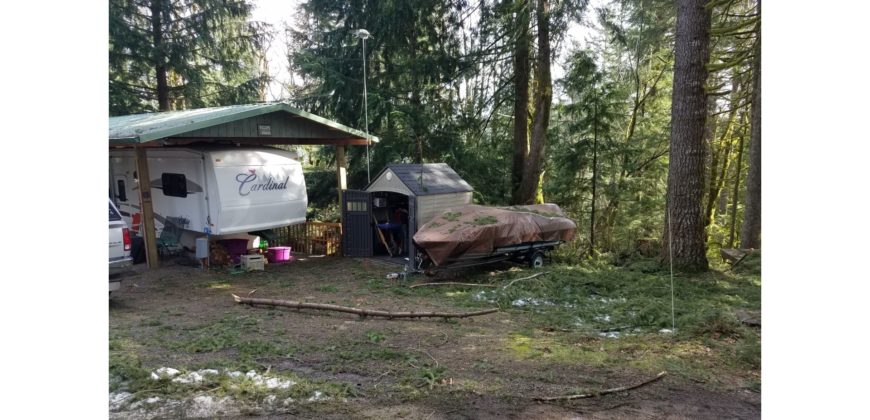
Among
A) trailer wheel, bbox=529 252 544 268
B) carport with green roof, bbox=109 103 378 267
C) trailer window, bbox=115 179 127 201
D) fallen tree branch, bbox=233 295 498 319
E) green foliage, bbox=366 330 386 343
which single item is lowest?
green foliage, bbox=366 330 386 343

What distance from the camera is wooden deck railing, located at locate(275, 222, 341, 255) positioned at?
47.4ft

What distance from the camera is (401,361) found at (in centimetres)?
591

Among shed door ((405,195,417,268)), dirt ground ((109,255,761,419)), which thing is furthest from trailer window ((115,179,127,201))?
shed door ((405,195,417,268))

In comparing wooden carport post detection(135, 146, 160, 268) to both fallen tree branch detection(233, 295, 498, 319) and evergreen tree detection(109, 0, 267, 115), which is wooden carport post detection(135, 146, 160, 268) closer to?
fallen tree branch detection(233, 295, 498, 319)

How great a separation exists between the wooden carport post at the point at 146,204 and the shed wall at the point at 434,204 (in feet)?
18.7

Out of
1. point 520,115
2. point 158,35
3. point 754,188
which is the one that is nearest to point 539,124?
point 520,115

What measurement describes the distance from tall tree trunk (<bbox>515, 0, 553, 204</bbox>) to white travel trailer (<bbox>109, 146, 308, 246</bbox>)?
7.03m

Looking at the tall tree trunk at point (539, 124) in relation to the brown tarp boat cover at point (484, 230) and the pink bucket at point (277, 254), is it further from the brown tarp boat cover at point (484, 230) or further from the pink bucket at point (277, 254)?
the pink bucket at point (277, 254)

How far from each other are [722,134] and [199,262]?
1746cm

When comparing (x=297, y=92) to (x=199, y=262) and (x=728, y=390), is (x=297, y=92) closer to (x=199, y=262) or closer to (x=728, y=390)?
(x=199, y=262)

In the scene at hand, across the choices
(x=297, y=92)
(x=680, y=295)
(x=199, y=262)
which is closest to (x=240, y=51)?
(x=297, y=92)

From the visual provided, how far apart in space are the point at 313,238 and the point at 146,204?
4.29m

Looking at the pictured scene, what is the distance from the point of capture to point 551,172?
19469 mm

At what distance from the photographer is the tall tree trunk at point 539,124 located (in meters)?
16.3
